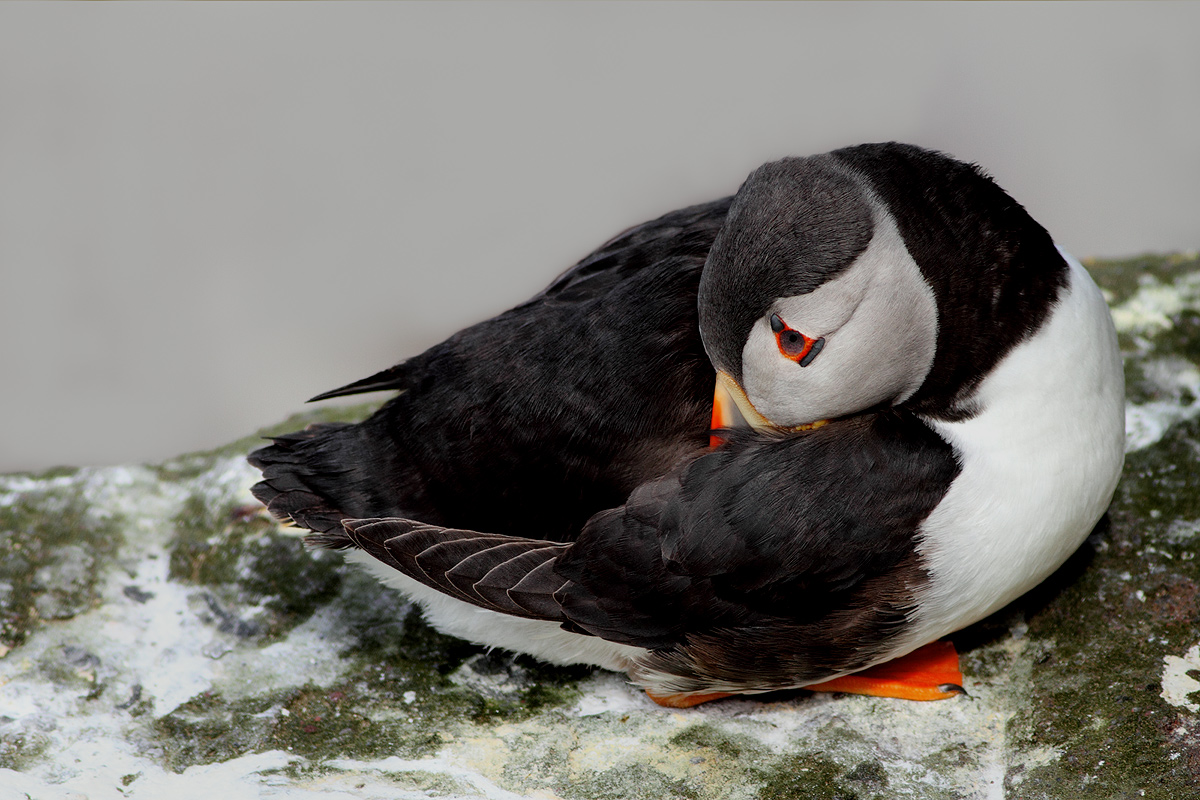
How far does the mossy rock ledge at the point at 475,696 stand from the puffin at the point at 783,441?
0.22m

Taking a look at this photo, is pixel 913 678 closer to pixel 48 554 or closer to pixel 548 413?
pixel 548 413

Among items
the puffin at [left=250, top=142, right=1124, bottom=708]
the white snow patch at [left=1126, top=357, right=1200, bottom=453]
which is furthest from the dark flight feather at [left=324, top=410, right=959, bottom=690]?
the white snow patch at [left=1126, top=357, right=1200, bottom=453]

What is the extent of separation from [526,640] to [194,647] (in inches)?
52.6

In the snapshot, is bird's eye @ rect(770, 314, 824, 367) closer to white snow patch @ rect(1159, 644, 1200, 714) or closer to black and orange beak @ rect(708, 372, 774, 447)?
black and orange beak @ rect(708, 372, 774, 447)

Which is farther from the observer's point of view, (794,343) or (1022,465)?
(1022,465)

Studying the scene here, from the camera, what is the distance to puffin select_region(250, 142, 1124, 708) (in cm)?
279

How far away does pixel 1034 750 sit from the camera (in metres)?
Result: 3.12

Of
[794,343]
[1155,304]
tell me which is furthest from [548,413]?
[1155,304]

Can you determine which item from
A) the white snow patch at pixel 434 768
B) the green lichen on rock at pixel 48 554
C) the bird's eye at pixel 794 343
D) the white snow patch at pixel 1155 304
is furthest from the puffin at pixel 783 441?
the white snow patch at pixel 1155 304

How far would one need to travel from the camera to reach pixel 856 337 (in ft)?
8.97

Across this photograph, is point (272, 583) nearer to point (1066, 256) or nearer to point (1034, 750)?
point (1034, 750)

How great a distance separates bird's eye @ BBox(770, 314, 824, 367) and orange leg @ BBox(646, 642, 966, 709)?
1.22 m

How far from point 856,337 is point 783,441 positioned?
41 cm

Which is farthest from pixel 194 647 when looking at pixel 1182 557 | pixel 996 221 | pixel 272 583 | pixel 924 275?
pixel 1182 557
